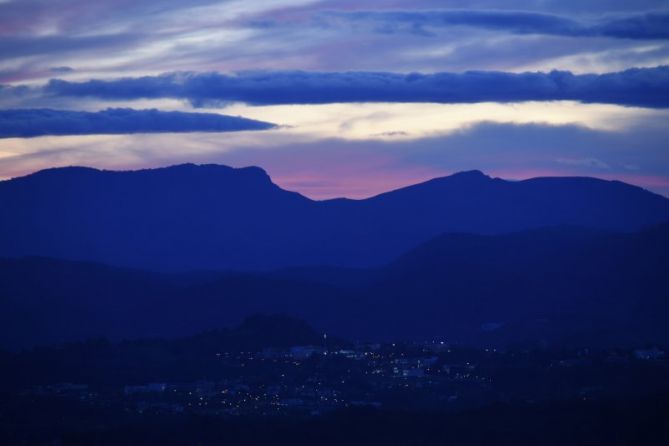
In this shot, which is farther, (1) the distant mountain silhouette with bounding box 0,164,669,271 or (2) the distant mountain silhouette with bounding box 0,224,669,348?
(1) the distant mountain silhouette with bounding box 0,164,669,271

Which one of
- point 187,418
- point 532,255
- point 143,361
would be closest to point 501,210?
point 532,255

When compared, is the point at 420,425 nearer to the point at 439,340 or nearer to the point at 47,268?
the point at 439,340

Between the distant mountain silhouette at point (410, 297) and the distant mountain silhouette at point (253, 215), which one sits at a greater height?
the distant mountain silhouette at point (253, 215)

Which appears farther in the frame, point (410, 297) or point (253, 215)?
point (253, 215)

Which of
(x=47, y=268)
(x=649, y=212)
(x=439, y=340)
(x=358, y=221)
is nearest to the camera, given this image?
(x=439, y=340)

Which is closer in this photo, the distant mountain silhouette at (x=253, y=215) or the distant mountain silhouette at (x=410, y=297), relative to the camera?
the distant mountain silhouette at (x=410, y=297)
